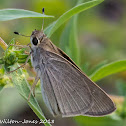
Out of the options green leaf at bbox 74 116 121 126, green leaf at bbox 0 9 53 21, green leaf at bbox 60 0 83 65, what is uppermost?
green leaf at bbox 0 9 53 21

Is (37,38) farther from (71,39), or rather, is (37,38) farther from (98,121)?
(98,121)

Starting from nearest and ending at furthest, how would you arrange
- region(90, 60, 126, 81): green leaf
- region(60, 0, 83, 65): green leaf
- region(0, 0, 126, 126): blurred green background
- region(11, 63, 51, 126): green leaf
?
region(11, 63, 51, 126): green leaf, region(90, 60, 126, 81): green leaf, region(60, 0, 83, 65): green leaf, region(0, 0, 126, 126): blurred green background

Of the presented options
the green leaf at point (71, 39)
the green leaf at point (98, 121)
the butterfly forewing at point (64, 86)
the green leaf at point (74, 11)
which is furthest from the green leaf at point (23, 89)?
the green leaf at point (98, 121)

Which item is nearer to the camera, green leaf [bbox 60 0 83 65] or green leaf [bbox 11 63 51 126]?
green leaf [bbox 11 63 51 126]

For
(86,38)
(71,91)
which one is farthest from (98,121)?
(86,38)

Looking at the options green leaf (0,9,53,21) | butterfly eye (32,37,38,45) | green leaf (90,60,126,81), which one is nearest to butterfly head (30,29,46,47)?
butterfly eye (32,37,38,45)

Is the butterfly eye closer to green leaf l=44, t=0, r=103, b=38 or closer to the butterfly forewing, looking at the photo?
the butterfly forewing

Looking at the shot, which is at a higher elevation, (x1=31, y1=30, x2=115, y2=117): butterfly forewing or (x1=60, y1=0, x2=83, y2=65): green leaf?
(x1=60, y1=0, x2=83, y2=65): green leaf
